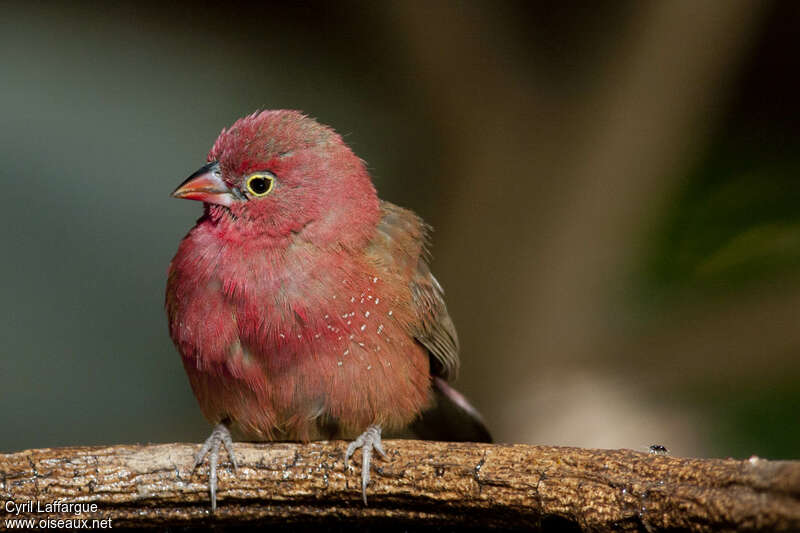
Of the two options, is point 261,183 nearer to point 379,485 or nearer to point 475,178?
point 379,485

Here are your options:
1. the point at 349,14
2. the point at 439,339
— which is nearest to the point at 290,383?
the point at 439,339

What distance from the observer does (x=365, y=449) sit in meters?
2.92

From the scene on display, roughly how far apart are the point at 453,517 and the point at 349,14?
3740mm

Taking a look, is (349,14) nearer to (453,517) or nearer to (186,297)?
(186,297)

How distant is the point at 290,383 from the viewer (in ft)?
10.2

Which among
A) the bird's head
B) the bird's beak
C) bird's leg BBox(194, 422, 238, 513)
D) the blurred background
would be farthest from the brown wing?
the blurred background

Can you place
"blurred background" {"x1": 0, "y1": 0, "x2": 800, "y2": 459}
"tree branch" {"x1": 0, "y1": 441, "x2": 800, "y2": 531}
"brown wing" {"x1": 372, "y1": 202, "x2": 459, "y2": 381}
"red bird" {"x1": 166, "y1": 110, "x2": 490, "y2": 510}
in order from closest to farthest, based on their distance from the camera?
"tree branch" {"x1": 0, "y1": 441, "x2": 800, "y2": 531} → "red bird" {"x1": 166, "y1": 110, "x2": 490, "y2": 510} → "brown wing" {"x1": 372, "y1": 202, "x2": 459, "y2": 381} → "blurred background" {"x1": 0, "y1": 0, "x2": 800, "y2": 459}

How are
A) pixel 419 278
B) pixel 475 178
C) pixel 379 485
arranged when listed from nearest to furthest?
pixel 379 485
pixel 419 278
pixel 475 178

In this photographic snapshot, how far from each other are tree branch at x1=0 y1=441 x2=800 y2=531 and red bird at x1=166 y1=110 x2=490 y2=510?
0.12 metres

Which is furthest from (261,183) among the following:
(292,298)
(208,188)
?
(292,298)

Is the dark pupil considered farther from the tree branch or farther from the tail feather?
the tail feather

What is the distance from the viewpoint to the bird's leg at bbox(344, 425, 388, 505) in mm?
2830

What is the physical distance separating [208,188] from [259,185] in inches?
7.1

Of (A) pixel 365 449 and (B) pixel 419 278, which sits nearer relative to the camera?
(A) pixel 365 449
